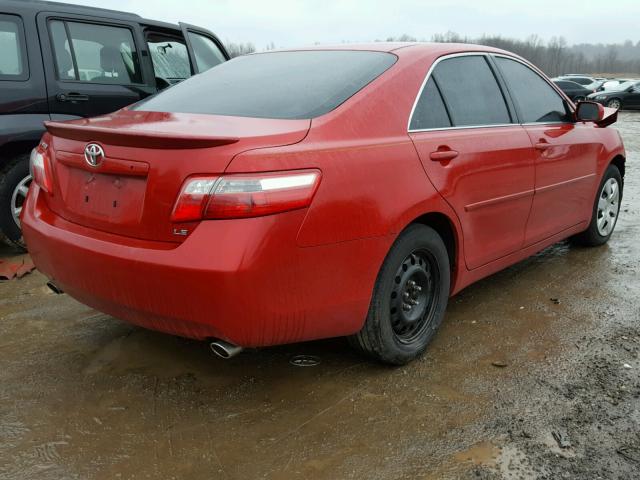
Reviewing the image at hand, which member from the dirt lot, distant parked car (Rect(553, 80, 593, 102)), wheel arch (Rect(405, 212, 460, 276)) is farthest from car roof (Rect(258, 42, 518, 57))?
distant parked car (Rect(553, 80, 593, 102))

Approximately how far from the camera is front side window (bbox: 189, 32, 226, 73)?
241 inches

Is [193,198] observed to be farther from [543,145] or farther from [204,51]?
[204,51]

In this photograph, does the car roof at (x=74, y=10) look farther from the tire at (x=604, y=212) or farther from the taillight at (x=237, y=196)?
the tire at (x=604, y=212)

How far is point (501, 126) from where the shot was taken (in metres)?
3.45

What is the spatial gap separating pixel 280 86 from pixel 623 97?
27257 millimetres

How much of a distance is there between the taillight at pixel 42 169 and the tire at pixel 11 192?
70.9 inches

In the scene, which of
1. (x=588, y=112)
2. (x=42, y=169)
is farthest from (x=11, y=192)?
(x=588, y=112)

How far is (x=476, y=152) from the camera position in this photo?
3111 mm

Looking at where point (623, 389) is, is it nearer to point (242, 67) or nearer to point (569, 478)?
point (569, 478)

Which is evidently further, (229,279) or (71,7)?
(71,7)

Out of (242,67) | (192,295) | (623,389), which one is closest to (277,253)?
(192,295)

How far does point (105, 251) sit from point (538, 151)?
264 cm

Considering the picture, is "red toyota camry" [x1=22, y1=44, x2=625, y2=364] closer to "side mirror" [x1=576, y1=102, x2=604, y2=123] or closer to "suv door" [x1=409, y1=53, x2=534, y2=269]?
"suv door" [x1=409, y1=53, x2=534, y2=269]

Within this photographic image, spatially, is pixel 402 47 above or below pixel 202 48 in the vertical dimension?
above
